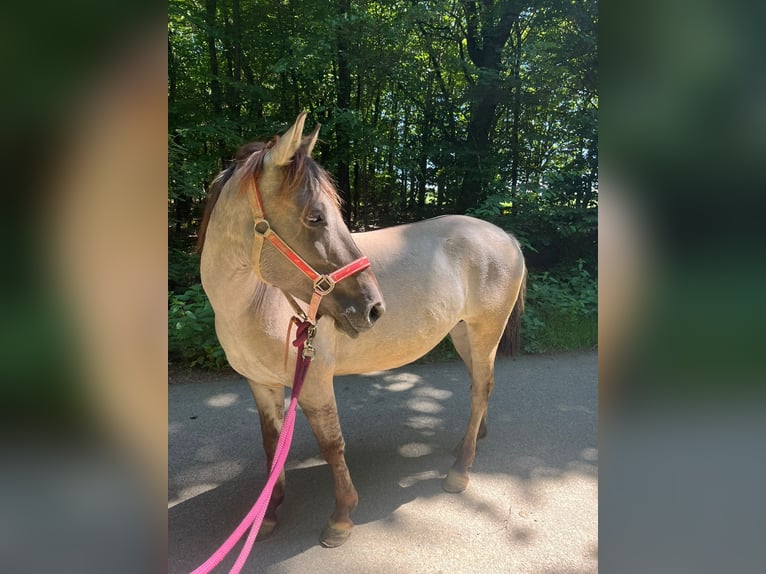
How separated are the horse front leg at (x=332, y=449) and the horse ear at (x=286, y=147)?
1.09m

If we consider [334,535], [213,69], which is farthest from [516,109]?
[334,535]

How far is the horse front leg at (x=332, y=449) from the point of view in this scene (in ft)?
7.10

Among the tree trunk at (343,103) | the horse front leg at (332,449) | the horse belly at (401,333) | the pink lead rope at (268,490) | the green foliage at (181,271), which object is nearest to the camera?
the pink lead rope at (268,490)

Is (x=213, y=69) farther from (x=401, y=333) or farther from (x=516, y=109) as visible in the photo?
(x=401, y=333)

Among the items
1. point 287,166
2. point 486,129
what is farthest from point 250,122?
point 287,166

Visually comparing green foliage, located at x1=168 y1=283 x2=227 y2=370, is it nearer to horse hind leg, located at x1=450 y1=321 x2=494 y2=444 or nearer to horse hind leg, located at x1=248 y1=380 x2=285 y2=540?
horse hind leg, located at x1=248 y1=380 x2=285 y2=540

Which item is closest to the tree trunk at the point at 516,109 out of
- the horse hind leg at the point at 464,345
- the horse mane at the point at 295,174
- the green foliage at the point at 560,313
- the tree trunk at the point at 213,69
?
the green foliage at the point at 560,313

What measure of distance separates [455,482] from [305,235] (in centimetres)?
194

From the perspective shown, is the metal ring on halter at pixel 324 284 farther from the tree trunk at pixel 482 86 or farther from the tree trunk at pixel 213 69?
the tree trunk at pixel 482 86

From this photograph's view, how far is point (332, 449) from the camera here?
7.42 ft
